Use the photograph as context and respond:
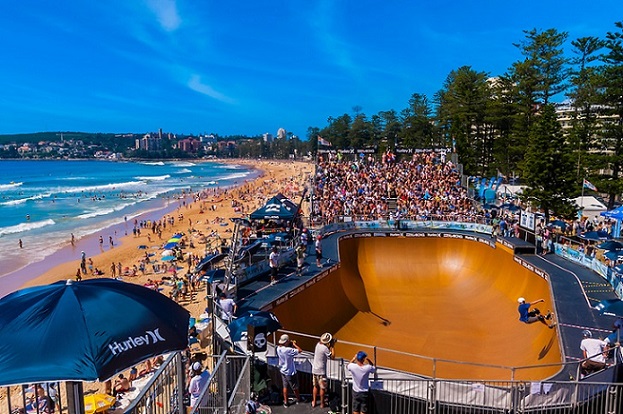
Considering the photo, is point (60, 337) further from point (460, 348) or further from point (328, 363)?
point (460, 348)

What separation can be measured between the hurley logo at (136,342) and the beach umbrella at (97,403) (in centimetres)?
804

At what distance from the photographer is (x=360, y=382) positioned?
26.1ft

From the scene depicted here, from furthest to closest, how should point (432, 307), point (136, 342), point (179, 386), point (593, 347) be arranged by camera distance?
point (432, 307)
point (593, 347)
point (179, 386)
point (136, 342)

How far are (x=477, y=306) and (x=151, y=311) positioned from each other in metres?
15.9

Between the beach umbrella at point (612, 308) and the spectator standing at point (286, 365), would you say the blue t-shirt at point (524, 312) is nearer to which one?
the beach umbrella at point (612, 308)

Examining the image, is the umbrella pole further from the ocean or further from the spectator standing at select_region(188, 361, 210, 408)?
the ocean

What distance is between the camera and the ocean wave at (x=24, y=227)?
50478 millimetres

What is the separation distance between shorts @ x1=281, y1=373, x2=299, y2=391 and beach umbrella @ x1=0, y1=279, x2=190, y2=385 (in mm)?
4369

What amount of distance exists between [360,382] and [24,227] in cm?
5647

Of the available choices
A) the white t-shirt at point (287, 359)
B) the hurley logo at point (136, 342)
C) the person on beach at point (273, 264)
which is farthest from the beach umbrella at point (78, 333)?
the person on beach at point (273, 264)

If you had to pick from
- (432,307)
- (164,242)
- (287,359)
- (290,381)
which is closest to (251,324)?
(287,359)

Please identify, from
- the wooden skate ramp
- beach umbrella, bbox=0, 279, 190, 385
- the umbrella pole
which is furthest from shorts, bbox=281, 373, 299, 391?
the umbrella pole

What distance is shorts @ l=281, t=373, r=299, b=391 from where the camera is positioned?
8.88 metres

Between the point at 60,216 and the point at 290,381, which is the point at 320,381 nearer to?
the point at 290,381
